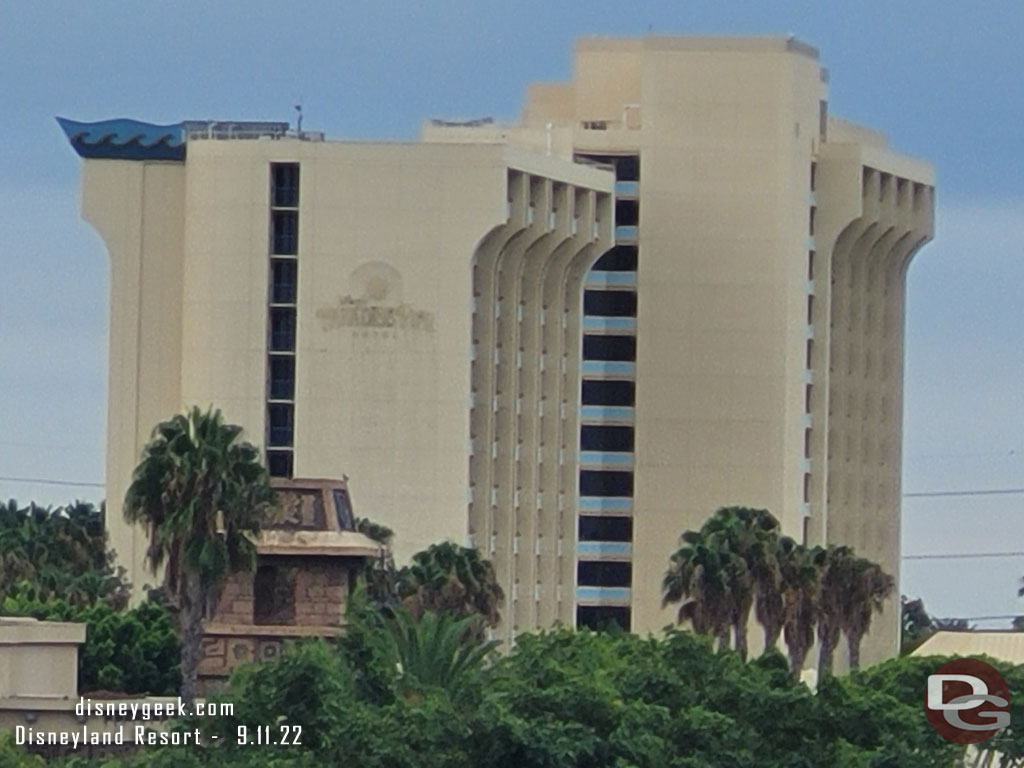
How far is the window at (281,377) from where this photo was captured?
625 ft

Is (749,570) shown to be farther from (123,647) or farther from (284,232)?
(284,232)

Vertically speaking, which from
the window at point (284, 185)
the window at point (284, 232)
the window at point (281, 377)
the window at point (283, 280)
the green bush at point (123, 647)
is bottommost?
the green bush at point (123, 647)

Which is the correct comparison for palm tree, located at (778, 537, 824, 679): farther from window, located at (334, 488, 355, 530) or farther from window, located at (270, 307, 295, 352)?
window, located at (270, 307, 295, 352)

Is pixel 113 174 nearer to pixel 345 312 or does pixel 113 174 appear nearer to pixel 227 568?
pixel 345 312

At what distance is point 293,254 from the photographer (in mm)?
190750

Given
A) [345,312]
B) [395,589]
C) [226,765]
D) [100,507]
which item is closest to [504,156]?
[345,312]

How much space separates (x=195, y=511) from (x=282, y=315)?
76.5m

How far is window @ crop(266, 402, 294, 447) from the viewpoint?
624 feet

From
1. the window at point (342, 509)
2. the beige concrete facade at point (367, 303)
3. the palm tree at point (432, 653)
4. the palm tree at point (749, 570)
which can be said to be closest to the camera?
the palm tree at point (432, 653)

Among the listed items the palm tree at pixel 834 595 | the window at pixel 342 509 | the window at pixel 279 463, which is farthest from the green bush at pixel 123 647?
the window at pixel 279 463

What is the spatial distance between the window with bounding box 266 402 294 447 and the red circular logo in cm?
11278

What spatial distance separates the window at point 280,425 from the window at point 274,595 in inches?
2317

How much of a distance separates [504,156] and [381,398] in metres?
11.3

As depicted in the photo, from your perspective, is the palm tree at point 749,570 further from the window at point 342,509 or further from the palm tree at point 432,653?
the palm tree at point 432,653
